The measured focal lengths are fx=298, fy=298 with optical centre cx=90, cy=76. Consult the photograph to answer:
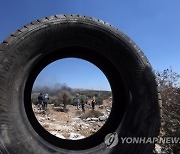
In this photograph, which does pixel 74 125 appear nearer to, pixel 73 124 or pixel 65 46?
pixel 73 124

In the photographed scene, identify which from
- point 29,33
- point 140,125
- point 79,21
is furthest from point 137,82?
point 29,33

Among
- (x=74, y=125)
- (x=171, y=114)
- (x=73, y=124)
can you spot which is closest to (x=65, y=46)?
(x=171, y=114)

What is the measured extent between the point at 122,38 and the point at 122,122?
0.78 metres

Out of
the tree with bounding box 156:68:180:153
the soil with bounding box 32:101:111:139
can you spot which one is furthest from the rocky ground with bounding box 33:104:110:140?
the tree with bounding box 156:68:180:153

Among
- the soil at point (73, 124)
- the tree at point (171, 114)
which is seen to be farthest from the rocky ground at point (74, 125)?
the tree at point (171, 114)

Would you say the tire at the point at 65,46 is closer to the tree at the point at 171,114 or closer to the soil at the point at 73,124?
the tree at the point at 171,114

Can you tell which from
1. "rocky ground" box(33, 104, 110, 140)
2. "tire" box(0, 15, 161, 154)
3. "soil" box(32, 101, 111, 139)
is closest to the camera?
"tire" box(0, 15, 161, 154)

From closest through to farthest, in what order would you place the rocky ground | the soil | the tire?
1. the tire
2. the rocky ground
3. the soil

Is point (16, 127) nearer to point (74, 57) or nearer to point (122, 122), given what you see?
point (122, 122)

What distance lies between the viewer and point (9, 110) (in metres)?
2.50

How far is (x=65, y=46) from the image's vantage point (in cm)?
274

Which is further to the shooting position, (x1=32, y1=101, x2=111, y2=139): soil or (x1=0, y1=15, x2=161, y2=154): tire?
(x1=32, y1=101, x2=111, y2=139): soil

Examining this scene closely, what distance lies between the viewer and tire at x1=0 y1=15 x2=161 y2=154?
2.51 m

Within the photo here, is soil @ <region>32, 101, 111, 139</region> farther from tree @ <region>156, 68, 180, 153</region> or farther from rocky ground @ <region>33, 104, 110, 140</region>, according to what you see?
tree @ <region>156, 68, 180, 153</region>
